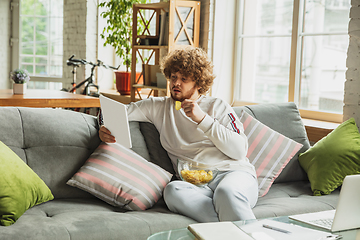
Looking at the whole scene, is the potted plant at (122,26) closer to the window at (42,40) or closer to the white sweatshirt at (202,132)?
the window at (42,40)

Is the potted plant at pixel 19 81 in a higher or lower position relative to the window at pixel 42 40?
lower

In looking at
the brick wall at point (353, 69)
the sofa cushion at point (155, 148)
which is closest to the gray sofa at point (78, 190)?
the sofa cushion at point (155, 148)

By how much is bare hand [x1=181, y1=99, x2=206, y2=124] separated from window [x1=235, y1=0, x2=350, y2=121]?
5.15 feet

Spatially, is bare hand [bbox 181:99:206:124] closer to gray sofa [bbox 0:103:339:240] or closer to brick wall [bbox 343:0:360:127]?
gray sofa [bbox 0:103:339:240]

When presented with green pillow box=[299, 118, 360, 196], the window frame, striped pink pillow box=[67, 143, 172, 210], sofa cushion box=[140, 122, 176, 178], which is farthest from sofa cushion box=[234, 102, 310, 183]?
the window frame

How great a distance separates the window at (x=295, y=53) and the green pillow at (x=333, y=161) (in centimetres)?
74

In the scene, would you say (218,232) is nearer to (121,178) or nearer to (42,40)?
(121,178)

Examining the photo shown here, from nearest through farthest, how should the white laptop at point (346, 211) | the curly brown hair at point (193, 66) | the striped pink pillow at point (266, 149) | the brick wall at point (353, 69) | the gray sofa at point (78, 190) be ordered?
1. the white laptop at point (346, 211)
2. the gray sofa at point (78, 190)
3. the curly brown hair at point (193, 66)
4. the striped pink pillow at point (266, 149)
5. the brick wall at point (353, 69)

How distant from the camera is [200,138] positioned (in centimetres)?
213

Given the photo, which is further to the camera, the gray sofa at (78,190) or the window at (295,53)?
the window at (295,53)

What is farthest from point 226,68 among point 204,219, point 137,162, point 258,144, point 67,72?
point 67,72

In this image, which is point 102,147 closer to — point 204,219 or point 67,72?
point 204,219

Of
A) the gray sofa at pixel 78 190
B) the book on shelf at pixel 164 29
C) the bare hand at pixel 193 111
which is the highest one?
the book on shelf at pixel 164 29

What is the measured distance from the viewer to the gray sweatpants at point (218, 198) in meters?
1.68
